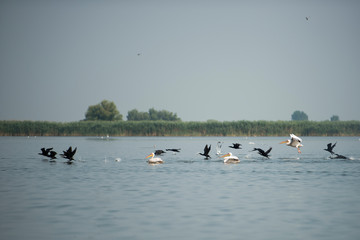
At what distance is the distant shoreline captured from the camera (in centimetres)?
7994

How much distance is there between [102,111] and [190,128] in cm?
4192

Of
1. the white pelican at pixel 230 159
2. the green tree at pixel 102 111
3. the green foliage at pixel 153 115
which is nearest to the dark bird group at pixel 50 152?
the white pelican at pixel 230 159

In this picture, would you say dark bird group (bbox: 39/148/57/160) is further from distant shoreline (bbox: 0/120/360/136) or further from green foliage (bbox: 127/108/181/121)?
green foliage (bbox: 127/108/181/121)

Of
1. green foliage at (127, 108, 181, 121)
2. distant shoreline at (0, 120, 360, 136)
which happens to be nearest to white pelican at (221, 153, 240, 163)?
distant shoreline at (0, 120, 360, 136)

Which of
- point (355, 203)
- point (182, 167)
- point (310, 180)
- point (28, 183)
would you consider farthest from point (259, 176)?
point (28, 183)

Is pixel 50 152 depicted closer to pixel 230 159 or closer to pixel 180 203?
pixel 230 159

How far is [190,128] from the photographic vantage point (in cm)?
8181

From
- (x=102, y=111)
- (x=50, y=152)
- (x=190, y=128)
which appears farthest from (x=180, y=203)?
(x=102, y=111)

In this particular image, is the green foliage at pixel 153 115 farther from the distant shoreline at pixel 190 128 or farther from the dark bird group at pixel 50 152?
the dark bird group at pixel 50 152

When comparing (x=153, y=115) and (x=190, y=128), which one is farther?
(x=153, y=115)

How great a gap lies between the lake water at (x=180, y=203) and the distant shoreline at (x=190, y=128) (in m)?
54.1

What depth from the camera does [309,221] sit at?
1232 cm

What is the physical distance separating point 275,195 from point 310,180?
499cm

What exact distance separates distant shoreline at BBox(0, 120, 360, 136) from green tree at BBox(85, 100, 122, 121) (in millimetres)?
34005
